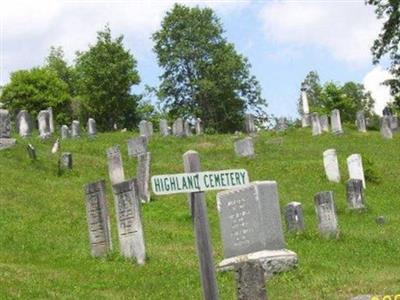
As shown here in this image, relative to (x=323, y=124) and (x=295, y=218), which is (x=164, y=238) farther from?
(x=323, y=124)

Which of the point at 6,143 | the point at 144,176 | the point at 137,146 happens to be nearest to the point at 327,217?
the point at 144,176

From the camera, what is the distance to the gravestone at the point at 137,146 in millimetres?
30375

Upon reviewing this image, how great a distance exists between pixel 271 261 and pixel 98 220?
4.50m

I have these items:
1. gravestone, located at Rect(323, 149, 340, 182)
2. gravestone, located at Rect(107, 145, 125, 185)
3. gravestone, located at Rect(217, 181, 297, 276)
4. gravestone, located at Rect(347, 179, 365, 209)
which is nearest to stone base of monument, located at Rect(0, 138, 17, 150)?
gravestone, located at Rect(107, 145, 125, 185)

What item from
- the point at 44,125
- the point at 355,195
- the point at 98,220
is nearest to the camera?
the point at 98,220

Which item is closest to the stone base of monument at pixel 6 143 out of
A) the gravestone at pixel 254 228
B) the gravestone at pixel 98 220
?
the gravestone at pixel 98 220

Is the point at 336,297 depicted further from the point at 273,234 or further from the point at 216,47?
the point at 216,47

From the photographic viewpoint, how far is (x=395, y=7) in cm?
4197

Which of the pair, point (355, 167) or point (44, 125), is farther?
point (44, 125)

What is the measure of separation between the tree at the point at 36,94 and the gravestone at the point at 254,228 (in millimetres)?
55497

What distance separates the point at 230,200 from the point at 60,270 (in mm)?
3367

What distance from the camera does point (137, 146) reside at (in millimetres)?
30625

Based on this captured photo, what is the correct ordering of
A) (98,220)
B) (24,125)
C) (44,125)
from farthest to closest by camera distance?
(44,125) → (24,125) → (98,220)

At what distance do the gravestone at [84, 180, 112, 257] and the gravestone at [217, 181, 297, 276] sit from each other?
2991 mm
